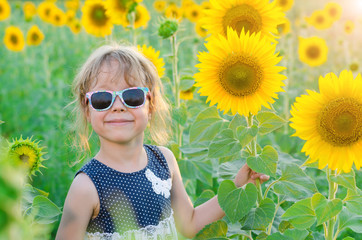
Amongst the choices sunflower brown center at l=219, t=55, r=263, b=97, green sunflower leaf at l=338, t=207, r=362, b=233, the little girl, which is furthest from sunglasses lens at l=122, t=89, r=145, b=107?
green sunflower leaf at l=338, t=207, r=362, b=233

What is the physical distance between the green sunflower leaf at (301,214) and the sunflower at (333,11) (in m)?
3.69

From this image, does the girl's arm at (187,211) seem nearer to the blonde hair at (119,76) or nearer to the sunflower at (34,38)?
the blonde hair at (119,76)

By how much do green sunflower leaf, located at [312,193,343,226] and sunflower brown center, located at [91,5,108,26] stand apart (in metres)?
2.52

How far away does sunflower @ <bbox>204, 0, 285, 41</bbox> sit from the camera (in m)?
1.52

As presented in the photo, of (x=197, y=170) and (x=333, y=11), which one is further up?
(x=333, y=11)

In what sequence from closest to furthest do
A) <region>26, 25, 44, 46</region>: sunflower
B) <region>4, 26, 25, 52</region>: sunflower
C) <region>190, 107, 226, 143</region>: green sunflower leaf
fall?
<region>190, 107, 226, 143</region>: green sunflower leaf, <region>4, 26, 25, 52</region>: sunflower, <region>26, 25, 44, 46</region>: sunflower

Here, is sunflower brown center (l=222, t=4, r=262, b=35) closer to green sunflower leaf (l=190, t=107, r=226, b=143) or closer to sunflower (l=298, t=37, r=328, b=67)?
green sunflower leaf (l=190, t=107, r=226, b=143)

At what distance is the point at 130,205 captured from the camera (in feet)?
A: 4.82

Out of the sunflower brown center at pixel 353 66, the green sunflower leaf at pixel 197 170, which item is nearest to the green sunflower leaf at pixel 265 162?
the green sunflower leaf at pixel 197 170

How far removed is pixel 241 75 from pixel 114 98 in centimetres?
38

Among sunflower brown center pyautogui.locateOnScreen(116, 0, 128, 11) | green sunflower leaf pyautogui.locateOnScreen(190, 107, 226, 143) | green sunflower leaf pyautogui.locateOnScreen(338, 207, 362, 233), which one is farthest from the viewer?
sunflower brown center pyautogui.locateOnScreen(116, 0, 128, 11)

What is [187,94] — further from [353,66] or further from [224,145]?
[353,66]

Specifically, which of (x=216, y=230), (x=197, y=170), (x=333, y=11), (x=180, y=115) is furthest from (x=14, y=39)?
(x=216, y=230)

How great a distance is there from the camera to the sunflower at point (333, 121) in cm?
124
